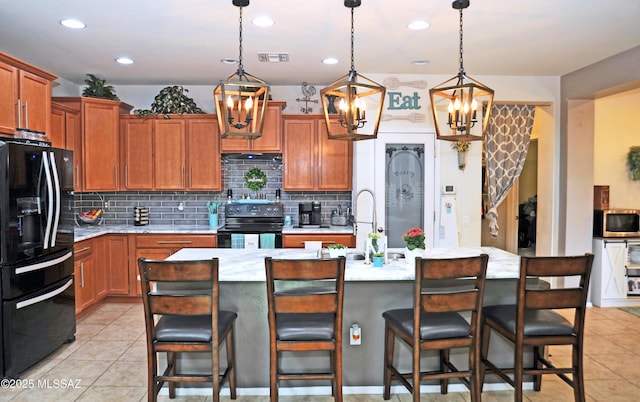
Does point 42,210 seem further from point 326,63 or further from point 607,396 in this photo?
point 607,396

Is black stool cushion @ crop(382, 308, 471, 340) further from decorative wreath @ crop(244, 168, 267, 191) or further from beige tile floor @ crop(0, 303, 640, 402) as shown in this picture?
decorative wreath @ crop(244, 168, 267, 191)

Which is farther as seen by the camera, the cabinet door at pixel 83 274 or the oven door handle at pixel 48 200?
the cabinet door at pixel 83 274

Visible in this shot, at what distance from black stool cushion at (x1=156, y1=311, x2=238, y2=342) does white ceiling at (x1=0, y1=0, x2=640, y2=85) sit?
2.18 meters

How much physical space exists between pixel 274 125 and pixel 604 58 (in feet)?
12.0

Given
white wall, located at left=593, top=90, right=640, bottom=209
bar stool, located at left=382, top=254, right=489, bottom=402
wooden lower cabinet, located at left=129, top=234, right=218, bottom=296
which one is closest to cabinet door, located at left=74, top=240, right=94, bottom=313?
wooden lower cabinet, located at left=129, top=234, right=218, bottom=296

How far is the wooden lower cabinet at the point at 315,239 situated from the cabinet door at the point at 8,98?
2.87m

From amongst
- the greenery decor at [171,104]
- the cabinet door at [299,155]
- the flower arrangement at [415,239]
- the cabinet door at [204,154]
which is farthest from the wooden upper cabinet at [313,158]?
the flower arrangement at [415,239]

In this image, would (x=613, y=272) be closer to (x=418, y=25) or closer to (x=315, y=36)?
(x=418, y=25)

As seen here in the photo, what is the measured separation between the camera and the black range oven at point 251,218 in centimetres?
528

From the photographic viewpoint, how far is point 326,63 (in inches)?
186

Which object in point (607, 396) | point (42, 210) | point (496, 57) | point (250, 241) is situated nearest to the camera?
point (607, 396)

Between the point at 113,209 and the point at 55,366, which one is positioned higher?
the point at 113,209

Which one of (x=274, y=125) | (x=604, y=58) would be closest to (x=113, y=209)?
(x=274, y=125)

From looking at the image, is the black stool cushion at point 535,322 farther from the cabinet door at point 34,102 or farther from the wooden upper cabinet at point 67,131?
the wooden upper cabinet at point 67,131
